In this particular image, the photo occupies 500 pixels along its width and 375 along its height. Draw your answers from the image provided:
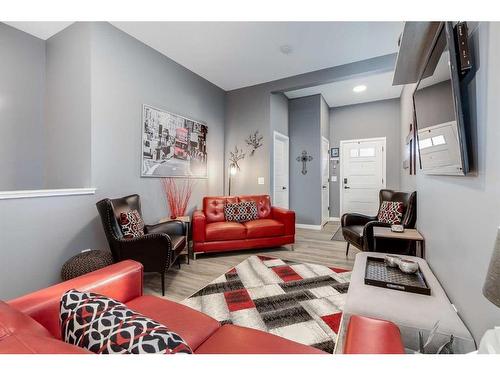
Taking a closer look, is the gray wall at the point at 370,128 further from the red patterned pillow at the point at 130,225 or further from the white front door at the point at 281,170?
the red patterned pillow at the point at 130,225

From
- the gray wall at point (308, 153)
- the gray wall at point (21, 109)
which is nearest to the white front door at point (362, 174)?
the gray wall at point (308, 153)

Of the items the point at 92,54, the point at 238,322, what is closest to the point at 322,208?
the point at 238,322

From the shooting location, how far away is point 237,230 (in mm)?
3164

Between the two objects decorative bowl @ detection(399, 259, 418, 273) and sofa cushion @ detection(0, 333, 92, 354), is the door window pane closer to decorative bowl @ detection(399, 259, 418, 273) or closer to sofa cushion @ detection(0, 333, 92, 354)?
decorative bowl @ detection(399, 259, 418, 273)

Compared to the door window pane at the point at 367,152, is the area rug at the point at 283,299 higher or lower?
lower

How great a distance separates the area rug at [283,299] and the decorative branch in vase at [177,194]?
133 centimetres

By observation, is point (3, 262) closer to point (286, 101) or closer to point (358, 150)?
point (286, 101)

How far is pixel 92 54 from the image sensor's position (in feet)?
7.91

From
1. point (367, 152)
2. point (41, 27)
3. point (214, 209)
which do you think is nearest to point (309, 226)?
point (367, 152)

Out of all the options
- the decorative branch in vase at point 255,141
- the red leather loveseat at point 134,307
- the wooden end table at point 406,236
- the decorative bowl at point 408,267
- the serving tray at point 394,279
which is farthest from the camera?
the decorative branch in vase at point 255,141

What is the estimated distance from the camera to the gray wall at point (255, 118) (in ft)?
12.7

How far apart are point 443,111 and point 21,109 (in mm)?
4110

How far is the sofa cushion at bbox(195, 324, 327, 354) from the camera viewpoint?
2.75 ft
